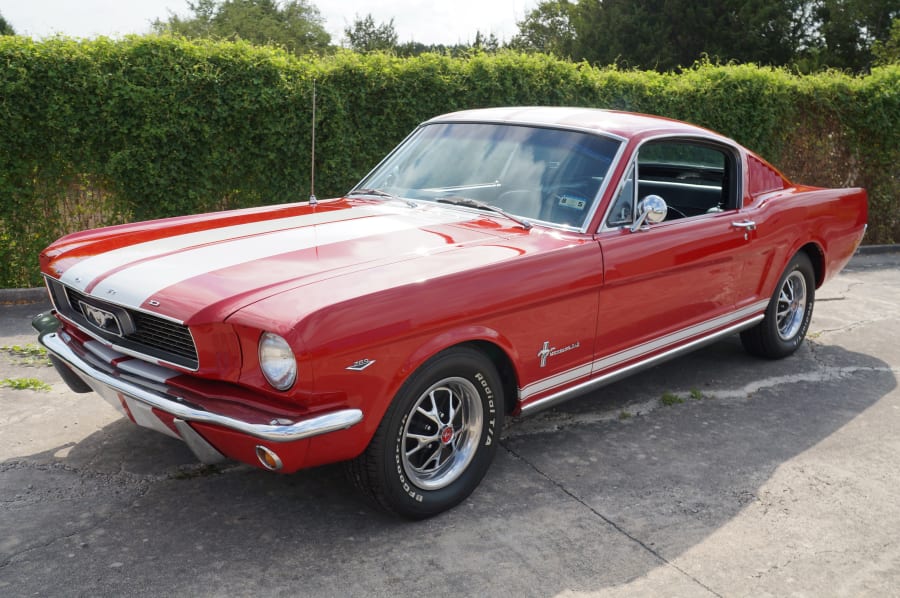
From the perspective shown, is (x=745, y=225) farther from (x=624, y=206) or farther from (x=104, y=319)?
(x=104, y=319)

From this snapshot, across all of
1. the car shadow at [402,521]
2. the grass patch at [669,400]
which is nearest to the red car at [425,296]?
the car shadow at [402,521]

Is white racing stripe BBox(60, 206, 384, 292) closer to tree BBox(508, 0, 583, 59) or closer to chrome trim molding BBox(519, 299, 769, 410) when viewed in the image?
chrome trim molding BBox(519, 299, 769, 410)

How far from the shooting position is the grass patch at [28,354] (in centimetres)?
525

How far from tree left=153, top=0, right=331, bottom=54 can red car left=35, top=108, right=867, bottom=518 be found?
52475mm

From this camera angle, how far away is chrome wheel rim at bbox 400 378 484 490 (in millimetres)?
3318

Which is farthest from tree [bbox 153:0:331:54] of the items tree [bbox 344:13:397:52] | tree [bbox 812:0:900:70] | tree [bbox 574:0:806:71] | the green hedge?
the green hedge

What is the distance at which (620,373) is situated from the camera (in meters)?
4.19

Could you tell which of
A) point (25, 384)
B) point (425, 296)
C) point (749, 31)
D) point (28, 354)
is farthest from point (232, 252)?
point (749, 31)

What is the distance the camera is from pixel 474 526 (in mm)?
3352

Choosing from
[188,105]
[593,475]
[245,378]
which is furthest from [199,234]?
[188,105]

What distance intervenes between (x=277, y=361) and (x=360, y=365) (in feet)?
0.96

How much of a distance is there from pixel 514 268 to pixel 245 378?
1233 mm

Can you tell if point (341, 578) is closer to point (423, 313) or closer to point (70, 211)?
point (423, 313)

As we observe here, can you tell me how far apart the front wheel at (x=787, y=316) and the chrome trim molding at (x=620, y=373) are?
35 cm
